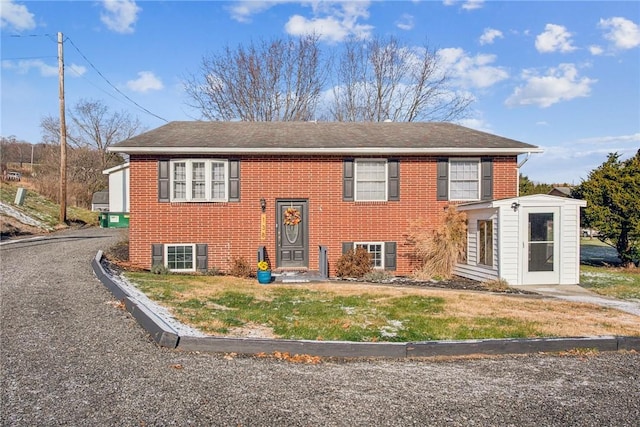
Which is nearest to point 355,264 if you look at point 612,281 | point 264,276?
point 264,276

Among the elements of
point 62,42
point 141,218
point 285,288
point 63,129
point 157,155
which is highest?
point 62,42

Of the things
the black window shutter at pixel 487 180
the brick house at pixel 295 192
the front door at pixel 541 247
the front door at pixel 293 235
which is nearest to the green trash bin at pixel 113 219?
the brick house at pixel 295 192

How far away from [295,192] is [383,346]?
820 centimetres

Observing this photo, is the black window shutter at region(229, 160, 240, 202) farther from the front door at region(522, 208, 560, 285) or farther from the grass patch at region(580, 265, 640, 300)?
the grass patch at region(580, 265, 640, 300)

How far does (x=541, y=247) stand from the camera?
440 inches

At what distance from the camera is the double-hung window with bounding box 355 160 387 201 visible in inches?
516

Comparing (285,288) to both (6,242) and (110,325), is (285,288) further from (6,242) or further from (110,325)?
(6,242)

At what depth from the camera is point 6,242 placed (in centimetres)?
1535

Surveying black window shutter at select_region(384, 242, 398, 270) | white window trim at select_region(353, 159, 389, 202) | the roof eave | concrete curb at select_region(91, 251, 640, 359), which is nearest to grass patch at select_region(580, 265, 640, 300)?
the roof eave

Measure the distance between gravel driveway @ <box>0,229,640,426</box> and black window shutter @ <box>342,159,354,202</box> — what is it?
→ 26.9ft

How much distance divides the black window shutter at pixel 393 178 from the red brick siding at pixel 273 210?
14 centimetres

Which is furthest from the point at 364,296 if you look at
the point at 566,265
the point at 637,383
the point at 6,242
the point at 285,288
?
the point at 6,242

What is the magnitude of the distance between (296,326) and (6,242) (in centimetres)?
1423

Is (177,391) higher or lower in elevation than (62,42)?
lower
